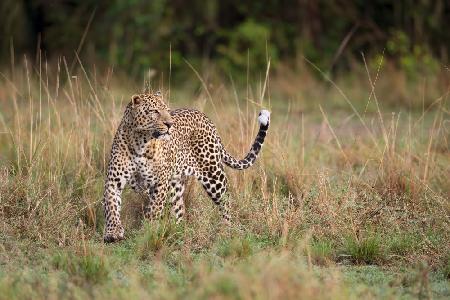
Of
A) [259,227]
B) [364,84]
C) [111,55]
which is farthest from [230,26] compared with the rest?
[259,227]

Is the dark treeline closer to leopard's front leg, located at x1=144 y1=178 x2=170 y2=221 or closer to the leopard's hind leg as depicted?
the leopard's hind leg

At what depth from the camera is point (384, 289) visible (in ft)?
21.6

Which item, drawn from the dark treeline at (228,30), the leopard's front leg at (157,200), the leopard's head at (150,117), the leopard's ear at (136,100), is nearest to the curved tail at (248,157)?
the leopard's front leg at (157,200)

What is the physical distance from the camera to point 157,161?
840 centimetres

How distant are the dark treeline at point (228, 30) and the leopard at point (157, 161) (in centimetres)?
972

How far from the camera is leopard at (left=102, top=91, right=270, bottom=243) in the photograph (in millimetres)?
8227

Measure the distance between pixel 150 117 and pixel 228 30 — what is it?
12.2 metres

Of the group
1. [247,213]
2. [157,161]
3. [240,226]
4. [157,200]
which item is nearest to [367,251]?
[240,226]

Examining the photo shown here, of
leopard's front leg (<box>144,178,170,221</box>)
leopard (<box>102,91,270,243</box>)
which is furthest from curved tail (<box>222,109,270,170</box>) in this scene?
leopard's front leg (<box>144,178,170,221</box>)

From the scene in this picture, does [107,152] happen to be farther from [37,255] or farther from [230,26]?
[230,26]

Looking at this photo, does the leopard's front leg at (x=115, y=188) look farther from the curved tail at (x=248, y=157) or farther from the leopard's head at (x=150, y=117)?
the curved tail at (x=248, y=157)

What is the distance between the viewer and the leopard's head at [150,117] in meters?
8.22

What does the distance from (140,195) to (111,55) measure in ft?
33.7

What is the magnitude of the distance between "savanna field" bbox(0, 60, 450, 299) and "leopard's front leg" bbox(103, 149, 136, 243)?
0.48ft
